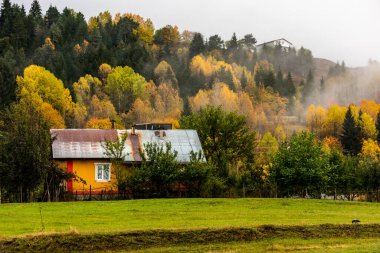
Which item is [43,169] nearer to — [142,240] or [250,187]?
[250,187]

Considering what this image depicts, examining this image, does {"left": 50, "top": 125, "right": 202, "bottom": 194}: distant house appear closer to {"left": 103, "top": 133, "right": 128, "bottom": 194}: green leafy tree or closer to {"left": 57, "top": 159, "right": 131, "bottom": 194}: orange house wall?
{"left": 57, "top": 159, "right": 131, "bottom": 194}: orange house wall

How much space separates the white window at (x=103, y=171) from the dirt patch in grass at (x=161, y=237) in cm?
3048

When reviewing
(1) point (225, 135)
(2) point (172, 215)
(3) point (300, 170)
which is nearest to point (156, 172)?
(3) point (300, 170)

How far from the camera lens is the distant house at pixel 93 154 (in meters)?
51.7

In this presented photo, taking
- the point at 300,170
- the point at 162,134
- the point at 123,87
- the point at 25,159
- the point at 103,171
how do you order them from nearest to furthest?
the point at 25,159
the point at 300,170
the point at 103,171
the point at 162,134
the point at 123,87

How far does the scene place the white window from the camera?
52906mm

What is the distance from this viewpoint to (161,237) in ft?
72.6

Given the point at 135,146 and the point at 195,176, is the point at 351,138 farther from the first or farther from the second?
the point at 195,176

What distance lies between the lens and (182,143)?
186 ft

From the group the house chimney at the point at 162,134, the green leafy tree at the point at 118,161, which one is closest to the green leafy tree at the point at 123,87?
the house chimney at the point at 162,134

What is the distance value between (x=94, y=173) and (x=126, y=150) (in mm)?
3112

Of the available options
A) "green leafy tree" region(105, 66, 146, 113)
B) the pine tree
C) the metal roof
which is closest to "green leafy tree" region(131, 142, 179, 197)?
the metal roof

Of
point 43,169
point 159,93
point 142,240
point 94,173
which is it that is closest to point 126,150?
point 94,173

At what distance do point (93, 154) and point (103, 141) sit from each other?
2292 mm
